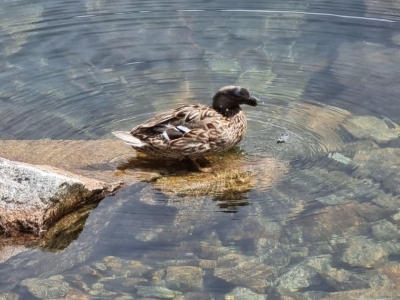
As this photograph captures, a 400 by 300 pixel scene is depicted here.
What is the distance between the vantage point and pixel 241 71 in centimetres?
980

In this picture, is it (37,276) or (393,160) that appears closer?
(37,276)

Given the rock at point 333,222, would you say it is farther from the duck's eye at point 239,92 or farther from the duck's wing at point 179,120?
the duck's eye at point 239,92

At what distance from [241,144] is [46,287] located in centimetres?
295

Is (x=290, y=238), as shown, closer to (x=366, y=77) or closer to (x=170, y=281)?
(x=170, y=281)

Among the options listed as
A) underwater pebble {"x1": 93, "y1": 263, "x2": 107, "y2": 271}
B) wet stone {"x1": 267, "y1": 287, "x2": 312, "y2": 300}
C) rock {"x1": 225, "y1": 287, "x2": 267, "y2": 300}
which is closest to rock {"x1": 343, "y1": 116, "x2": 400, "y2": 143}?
wet stone {"x1": 267, "y1": 287, "x2": 312, "y2": 300}

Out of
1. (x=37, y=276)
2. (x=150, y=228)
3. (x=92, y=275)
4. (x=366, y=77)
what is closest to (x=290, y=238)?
(x=150, y=228)

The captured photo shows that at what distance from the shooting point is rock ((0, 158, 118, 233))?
662cm

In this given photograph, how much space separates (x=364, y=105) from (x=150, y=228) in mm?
3370

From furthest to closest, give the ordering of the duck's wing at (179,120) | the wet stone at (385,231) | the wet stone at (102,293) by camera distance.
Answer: the duck's wing at (179,120) → the wet stone at (385,231) → the wet stone at (102,293)

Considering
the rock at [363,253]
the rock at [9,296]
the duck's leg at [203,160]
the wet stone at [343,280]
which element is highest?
the duck's leg at [203,160]

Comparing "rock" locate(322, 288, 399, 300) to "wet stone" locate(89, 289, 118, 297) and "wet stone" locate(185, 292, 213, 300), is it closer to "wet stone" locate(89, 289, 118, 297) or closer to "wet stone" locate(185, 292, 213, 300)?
"wet stone" locate(185, 292, 213, 300)

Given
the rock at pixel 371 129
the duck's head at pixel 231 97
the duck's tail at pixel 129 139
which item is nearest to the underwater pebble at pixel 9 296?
the duck's tail at pixel 129 139

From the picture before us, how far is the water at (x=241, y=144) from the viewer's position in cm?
622

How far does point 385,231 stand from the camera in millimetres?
Result: 6660
